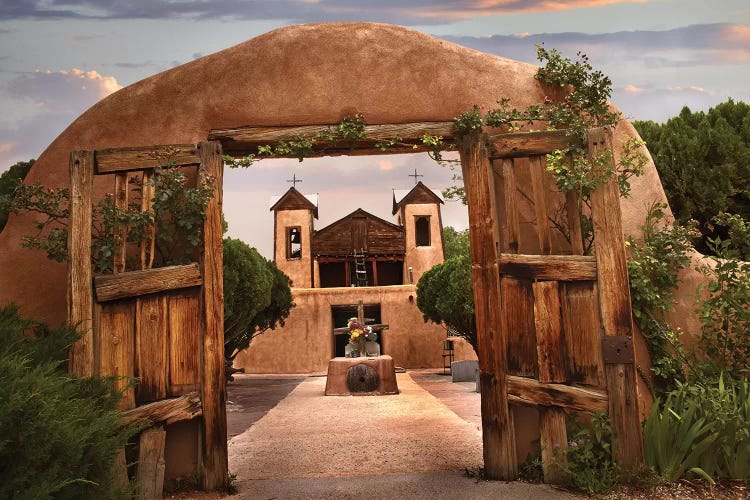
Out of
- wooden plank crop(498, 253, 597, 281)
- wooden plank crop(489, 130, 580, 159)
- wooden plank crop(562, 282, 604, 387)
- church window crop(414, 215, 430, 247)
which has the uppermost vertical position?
church window crop(414, 215, 430, 247)

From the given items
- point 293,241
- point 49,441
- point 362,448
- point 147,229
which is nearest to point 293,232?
point 293,241

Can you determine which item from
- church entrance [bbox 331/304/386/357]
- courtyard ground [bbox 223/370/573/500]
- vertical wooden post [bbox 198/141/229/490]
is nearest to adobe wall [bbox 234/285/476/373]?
church entrance [bbox 331/304/386/357]

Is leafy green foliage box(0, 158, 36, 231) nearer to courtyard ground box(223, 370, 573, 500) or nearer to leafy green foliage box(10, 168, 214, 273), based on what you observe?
leafy green foliage box(10, 168, 214, 273)

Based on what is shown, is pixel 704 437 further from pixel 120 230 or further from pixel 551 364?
pixel 120 230

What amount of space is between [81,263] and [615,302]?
4438mm

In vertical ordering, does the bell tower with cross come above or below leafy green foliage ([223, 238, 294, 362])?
above

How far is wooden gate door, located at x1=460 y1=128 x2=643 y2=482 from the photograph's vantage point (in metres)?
6.01

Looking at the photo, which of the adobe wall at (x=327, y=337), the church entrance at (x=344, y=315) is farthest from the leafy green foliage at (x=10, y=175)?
the adobe wall at (x=327, y=337)

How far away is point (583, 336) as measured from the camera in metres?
6.11

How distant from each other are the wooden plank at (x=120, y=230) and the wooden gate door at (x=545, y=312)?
3010 mm

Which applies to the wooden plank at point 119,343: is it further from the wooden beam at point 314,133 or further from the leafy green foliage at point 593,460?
the leafy green foliage at point 593,460

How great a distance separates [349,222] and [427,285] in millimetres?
11486

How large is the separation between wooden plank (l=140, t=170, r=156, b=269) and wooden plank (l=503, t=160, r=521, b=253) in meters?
3.08

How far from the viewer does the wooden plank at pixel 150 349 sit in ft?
19.5
